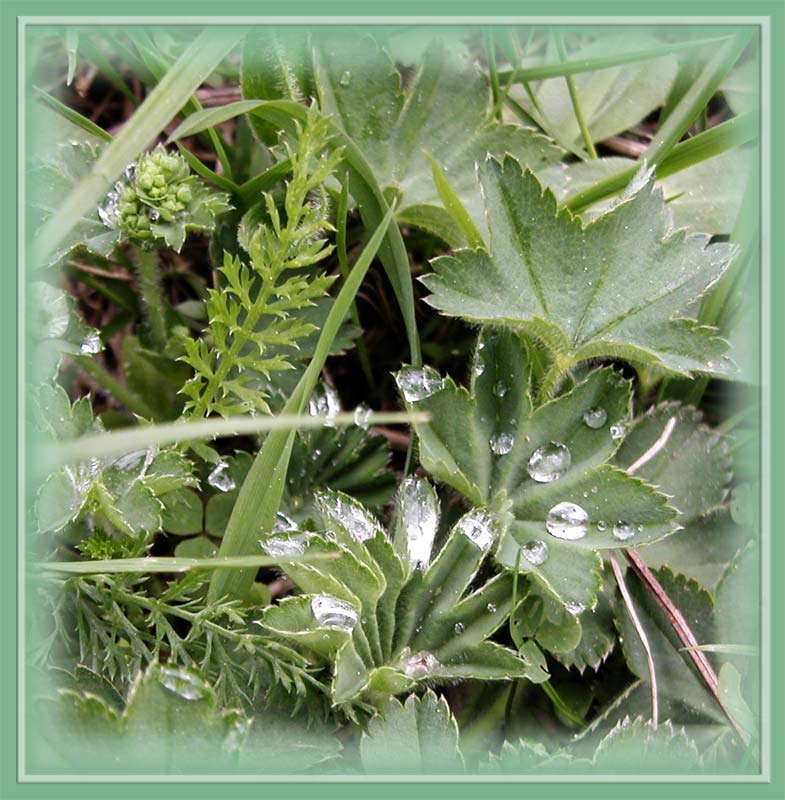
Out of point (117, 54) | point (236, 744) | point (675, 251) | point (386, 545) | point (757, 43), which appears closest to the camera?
point (236, 744)

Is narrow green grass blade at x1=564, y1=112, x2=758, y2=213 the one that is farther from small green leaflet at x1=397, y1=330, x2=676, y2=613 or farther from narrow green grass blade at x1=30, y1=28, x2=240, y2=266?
narrow green grass blade at x1=30, y1=28, x2=240, y2=266

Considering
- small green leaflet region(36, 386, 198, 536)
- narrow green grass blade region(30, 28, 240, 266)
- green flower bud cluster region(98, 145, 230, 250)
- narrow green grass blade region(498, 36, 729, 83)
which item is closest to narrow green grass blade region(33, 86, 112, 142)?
green flower bud cluster region(98, 145, 230, 250)

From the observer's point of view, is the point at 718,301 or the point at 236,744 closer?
the point at 236,744

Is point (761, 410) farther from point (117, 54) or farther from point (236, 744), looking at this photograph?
point (117, 54)

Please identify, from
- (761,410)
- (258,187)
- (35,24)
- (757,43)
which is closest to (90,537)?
(258,187)

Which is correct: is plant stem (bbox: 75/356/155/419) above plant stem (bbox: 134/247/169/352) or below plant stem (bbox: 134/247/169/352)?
below
